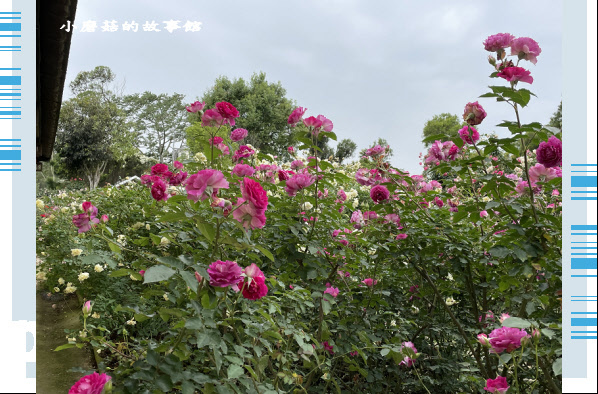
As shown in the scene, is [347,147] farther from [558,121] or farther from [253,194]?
[253,194]

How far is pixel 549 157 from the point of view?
121 cm

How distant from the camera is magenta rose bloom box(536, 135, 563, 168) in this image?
119 centimetres

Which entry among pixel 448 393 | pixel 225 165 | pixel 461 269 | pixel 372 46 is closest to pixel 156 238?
pixel 225 165

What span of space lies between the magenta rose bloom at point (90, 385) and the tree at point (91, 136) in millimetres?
21304

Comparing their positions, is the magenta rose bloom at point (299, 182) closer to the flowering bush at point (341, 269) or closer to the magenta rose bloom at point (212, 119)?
the flowering bush at point (341, 269)

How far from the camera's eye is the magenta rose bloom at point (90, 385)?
83 cm

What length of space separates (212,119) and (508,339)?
103 centimetres

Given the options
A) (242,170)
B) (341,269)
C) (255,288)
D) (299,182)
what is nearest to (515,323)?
(255,288)

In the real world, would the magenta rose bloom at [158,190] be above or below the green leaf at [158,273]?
above

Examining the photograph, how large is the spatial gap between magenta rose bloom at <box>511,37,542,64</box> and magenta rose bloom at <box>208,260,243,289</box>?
43.4 inches

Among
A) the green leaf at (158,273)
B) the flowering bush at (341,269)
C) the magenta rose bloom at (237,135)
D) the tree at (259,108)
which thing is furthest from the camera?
the tree at (259,108)

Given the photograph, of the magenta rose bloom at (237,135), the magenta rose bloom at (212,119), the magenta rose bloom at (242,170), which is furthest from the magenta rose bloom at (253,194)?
the magenta rose bloom at (237,135)

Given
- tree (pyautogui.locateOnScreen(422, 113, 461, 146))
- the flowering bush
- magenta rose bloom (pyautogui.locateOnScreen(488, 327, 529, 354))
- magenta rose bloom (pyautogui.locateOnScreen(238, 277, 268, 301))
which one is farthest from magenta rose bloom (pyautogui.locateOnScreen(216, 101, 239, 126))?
tree (pyautogui.locateOnScreen(422, 113, 461, 146))

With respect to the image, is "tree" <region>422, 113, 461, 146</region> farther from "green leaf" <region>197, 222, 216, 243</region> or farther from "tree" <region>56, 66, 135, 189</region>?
"green leaf" <region>197, 222, 216, 243</region>
